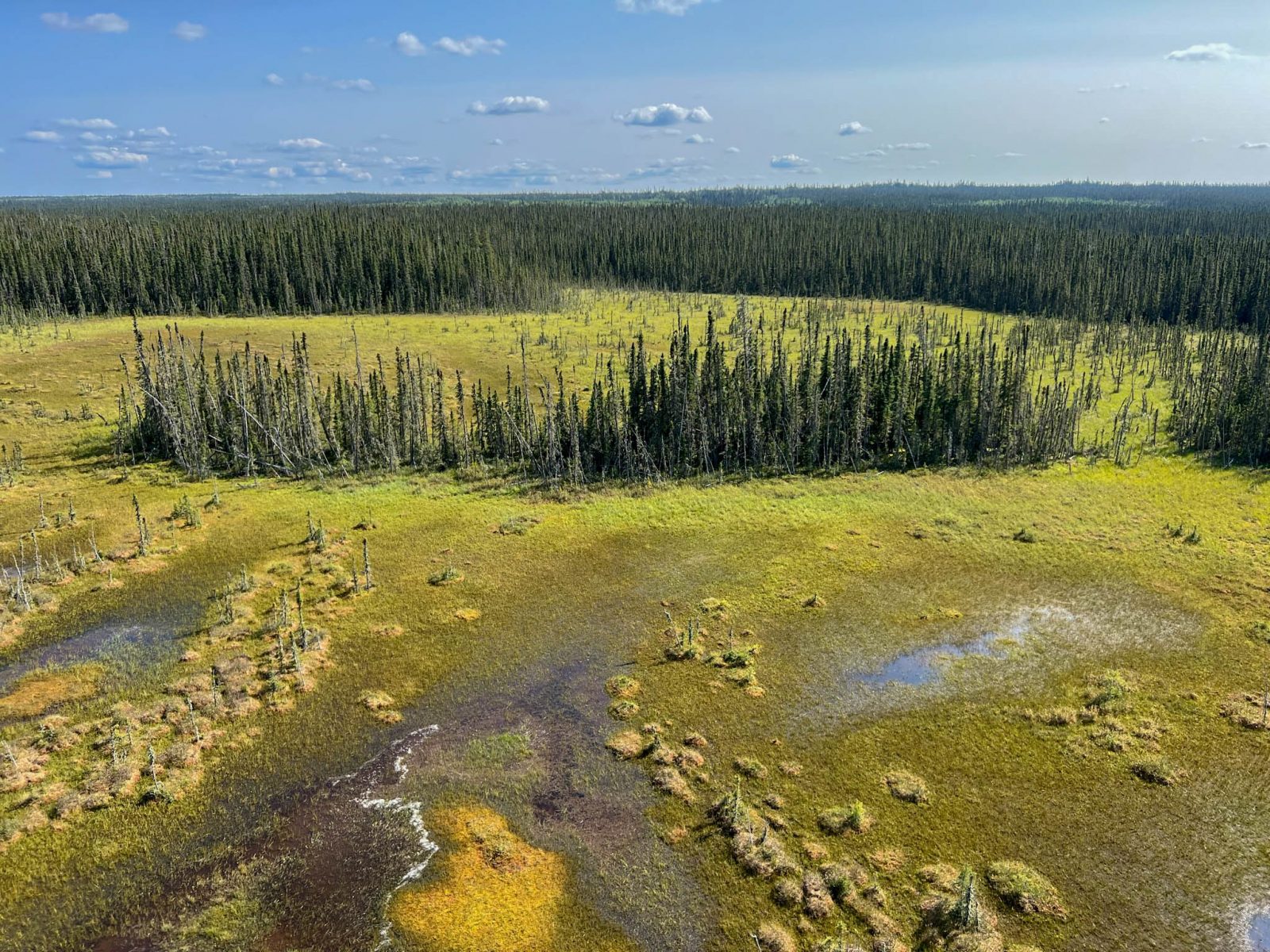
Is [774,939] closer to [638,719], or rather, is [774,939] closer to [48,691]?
[638,719]

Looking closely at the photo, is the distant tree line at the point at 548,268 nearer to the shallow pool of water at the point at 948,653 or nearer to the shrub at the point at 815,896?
the shallow pool of water at the point at 948,653

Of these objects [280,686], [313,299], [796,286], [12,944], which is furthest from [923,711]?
[796,286]

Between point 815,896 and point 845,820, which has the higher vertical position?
point 845,820

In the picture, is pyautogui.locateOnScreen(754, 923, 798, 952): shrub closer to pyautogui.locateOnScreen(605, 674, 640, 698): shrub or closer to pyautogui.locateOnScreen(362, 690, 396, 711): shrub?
pyautogui.locateOnScreen(605, 674, 640, 698): shrub


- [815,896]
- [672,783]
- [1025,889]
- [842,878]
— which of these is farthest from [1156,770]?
[672,783]

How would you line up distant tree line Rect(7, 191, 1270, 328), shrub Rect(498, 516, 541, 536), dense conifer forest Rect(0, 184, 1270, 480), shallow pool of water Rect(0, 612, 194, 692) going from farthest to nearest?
distant tree line Rect(7, 191, 1270, 328)
dense conifer forest Rect(0, 184, 1270, 480)
shrub Rect(498, 516, 541, 536)
shallow pool of water Rect(0, 612, 194, 692)

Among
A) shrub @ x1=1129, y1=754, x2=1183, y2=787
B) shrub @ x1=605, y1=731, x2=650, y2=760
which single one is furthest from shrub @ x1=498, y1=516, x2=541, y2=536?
shrub @ x1=1129, y1=754, x2=1183, y2=787

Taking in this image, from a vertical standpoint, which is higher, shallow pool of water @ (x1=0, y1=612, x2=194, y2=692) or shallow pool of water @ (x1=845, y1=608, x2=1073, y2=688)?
shallow pool of water @ (x1=0, y1=612, x2=194, y2=692)

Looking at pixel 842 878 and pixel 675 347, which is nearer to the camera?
pixel 842 878
